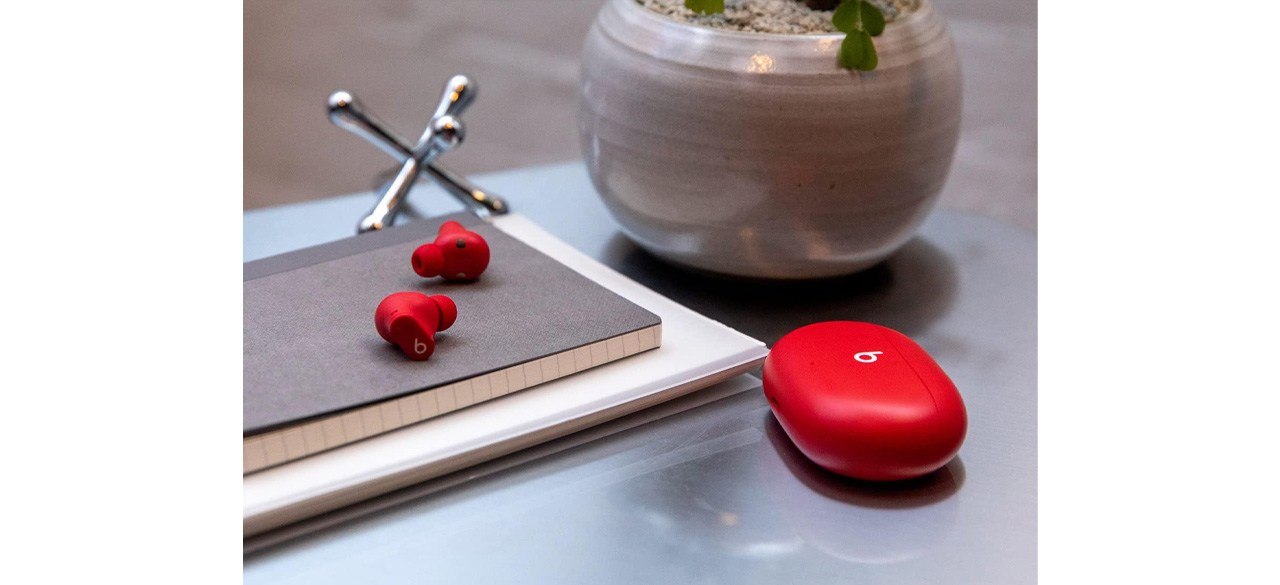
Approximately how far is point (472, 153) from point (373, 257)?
135cm

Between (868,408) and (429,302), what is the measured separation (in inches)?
8.8

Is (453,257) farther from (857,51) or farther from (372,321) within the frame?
(857,51)

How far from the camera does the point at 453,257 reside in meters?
0.62

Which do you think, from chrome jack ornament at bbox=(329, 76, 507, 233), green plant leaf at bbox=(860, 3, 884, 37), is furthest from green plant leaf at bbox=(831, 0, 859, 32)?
chrome jack ornament at bbox=(329, 76, 507, 233)

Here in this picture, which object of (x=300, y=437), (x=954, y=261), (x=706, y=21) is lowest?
(x=954, y=261)

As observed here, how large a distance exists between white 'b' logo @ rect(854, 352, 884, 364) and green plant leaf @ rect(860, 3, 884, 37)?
0.68 ft

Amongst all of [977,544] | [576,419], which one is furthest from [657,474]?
[977,544]

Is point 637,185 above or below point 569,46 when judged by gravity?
above

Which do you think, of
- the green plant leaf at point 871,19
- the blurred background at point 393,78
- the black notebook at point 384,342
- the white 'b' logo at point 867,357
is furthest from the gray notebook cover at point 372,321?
the blurred background at point 393,78

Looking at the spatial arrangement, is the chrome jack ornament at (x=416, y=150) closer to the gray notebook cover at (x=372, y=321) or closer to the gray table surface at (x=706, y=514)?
the gray notebook cover at (x=372, y=321)

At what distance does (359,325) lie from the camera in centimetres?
57

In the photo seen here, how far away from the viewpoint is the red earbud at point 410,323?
0.53m

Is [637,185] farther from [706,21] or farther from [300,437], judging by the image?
[300,437]

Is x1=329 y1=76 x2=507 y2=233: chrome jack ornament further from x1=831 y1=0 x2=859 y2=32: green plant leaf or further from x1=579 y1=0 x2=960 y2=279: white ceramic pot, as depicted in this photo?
x1=831 y1=0 x2=859 y2=32: green plant leaf
